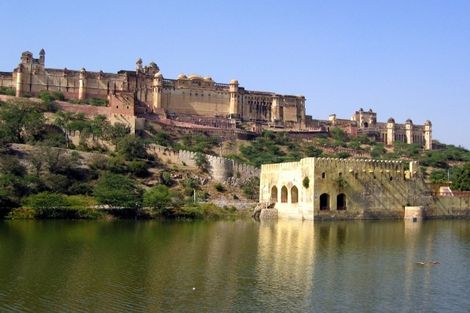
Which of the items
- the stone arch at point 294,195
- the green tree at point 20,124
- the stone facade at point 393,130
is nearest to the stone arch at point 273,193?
the stone arch at point 294,195

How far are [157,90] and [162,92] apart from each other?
71 cm

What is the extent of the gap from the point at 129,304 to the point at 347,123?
64.9 m

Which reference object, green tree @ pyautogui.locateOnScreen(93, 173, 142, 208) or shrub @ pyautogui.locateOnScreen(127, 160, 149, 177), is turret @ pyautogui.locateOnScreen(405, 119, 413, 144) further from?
green tree @ pyautogui.locateOnScreen(93, 173, 142, 208)

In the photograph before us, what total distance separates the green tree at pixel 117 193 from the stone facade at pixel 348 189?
24.0ft

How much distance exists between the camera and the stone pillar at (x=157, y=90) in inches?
2540

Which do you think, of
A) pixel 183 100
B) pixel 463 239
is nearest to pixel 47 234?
pixel 463 239

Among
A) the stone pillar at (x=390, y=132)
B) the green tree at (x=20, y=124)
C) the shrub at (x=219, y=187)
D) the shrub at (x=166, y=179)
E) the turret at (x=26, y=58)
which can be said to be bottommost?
the shrub at (x=219, y=187)

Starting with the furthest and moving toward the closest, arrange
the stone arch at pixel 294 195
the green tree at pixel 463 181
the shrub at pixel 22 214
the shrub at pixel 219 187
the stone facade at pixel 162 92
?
1. the stone facade at pixel 162 92
2. the shrub at pixel 219 187
3. the green tree at pixel 463 181
4. the stone arch at pixel 294 195
5. the shrub at pixel 22 214

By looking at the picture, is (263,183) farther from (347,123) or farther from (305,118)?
(347,123)

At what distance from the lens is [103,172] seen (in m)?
38.8

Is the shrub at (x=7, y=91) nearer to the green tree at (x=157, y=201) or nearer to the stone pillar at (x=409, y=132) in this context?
the green tree at (x=157, y=201)

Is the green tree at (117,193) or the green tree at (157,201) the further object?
the green tree at (157,201)

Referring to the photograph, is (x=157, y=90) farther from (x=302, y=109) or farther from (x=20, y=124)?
(x=20, y=124)

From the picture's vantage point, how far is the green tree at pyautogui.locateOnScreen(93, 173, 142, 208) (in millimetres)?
32281
